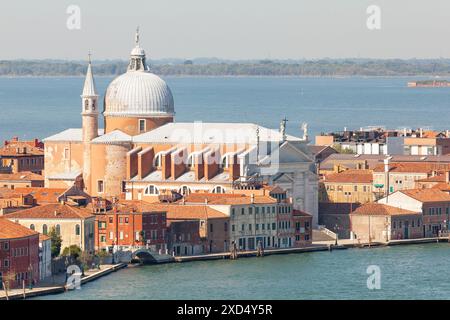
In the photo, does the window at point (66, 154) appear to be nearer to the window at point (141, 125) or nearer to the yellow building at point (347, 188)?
the window at point (141, 125)

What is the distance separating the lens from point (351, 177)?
38531mm

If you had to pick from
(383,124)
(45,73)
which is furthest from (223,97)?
(45,73)

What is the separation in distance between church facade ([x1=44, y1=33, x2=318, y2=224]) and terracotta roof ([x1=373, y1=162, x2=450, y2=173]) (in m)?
4.24

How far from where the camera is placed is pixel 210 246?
97.9 ft

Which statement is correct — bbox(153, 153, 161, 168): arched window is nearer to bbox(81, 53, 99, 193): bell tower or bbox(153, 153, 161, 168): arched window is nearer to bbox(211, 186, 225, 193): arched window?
bbox(81, 53, 99, 193): bell tower

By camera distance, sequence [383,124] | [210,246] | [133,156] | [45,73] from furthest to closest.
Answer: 1. [45,73]
2. [383,124]
3. [133,156]
4. [210,246]

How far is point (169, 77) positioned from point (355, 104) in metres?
94.9

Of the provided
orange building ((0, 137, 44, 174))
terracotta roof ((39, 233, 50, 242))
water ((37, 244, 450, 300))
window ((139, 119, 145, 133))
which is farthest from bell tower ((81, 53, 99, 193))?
terracotta roof ((39, 233, 50, 242))

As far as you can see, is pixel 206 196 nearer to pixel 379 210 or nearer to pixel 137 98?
pixel 379 210

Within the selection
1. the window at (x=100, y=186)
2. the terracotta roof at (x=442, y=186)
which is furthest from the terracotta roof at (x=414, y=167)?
the window at (x=100, y=186)

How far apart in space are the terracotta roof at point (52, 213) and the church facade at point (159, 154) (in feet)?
14.0

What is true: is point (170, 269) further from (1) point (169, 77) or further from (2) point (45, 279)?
(1) point (169, 77)

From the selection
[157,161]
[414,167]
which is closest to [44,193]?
[157,161]

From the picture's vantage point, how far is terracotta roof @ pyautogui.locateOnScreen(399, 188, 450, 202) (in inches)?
1335
